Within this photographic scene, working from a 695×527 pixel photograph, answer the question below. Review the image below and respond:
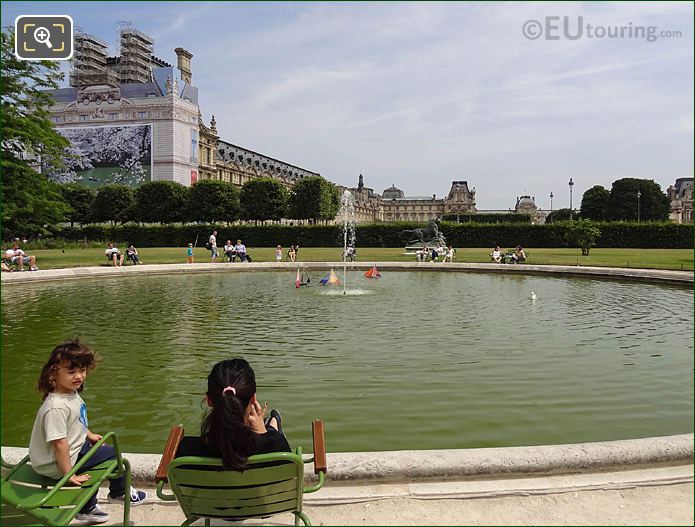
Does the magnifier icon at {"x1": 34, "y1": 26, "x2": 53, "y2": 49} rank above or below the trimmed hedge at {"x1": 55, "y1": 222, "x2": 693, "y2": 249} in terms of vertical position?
above

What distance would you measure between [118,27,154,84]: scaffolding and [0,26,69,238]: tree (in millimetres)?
78462

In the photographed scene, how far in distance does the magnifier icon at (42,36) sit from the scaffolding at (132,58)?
106735mm

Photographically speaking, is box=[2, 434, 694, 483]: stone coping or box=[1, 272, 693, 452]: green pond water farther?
box=[1, 272, 693, 452]: green pond water

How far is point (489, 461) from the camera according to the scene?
14.5ft

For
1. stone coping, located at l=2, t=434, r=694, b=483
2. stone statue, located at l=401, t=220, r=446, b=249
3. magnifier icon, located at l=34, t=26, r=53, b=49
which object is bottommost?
stone coping, located at l=2, t=434, r=694, b=483

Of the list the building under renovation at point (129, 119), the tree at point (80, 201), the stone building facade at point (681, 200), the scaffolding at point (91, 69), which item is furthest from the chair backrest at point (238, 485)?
the stone building facade at point (681, 200)

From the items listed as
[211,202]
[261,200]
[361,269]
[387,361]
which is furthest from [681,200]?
[387,361]

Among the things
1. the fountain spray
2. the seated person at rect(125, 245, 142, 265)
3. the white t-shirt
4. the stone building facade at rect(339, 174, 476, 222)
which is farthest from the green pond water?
the stone building facade at rect(339, 174, 476, 222)

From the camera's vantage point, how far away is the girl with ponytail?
120 inches

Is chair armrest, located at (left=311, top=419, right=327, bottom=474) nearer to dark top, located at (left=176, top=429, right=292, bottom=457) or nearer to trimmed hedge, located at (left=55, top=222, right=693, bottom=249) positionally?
dark top, located at (left=176, top=429, right=292, bottom=457)

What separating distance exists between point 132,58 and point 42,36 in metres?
109

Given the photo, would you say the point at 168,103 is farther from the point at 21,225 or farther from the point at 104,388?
the point at 104,388

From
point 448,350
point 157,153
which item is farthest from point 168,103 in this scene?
point 448,350

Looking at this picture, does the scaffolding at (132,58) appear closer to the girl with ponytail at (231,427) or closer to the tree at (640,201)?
the tree at (640,201)
